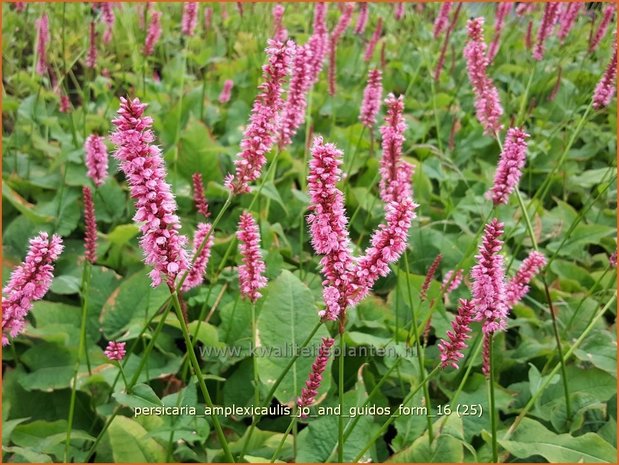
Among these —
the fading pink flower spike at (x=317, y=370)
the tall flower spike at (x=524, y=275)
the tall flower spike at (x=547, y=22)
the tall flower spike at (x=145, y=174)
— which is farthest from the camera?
the tall flower spike at (x=547, y=22)

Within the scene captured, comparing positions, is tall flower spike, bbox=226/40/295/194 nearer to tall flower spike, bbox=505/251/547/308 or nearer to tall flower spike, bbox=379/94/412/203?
tall flower spike, bbox=379/94/412/203

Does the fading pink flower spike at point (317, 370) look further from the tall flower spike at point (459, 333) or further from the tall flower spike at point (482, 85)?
the tall flower spike at point (482, 85)

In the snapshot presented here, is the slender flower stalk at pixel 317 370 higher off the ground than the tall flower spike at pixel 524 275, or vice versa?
the tall flower spike at pixel 524 275

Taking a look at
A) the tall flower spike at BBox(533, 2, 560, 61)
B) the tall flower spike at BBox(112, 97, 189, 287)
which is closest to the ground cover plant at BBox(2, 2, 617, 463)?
the tall flower spike at BBox(112, 97, 189, 287)

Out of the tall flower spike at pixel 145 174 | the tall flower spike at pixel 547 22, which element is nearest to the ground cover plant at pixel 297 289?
the tall flower spike at pixel 145 174

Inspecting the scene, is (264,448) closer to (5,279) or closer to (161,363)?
(161,363)

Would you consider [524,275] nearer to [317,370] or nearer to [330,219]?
[317,370]

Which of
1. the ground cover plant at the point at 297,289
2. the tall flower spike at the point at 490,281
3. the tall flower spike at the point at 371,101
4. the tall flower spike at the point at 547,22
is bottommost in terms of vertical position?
the ground cover plant at the point at 297,289

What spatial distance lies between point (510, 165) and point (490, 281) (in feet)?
2.10

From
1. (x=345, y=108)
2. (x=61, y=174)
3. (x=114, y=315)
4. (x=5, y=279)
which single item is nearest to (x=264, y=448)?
(x=114, y=315)

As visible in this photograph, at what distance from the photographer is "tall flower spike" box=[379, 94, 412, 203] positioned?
65.7 inches

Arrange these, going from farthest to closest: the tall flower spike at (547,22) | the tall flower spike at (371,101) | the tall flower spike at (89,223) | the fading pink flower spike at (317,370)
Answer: the tall flower spike at (547,22), the tall flower spike at (371,101), the tall flower spike at (89,223), the fading pink flower spike at (317,370)

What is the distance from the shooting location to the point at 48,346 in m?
2.21

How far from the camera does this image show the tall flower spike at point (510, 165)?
5.93 feet
